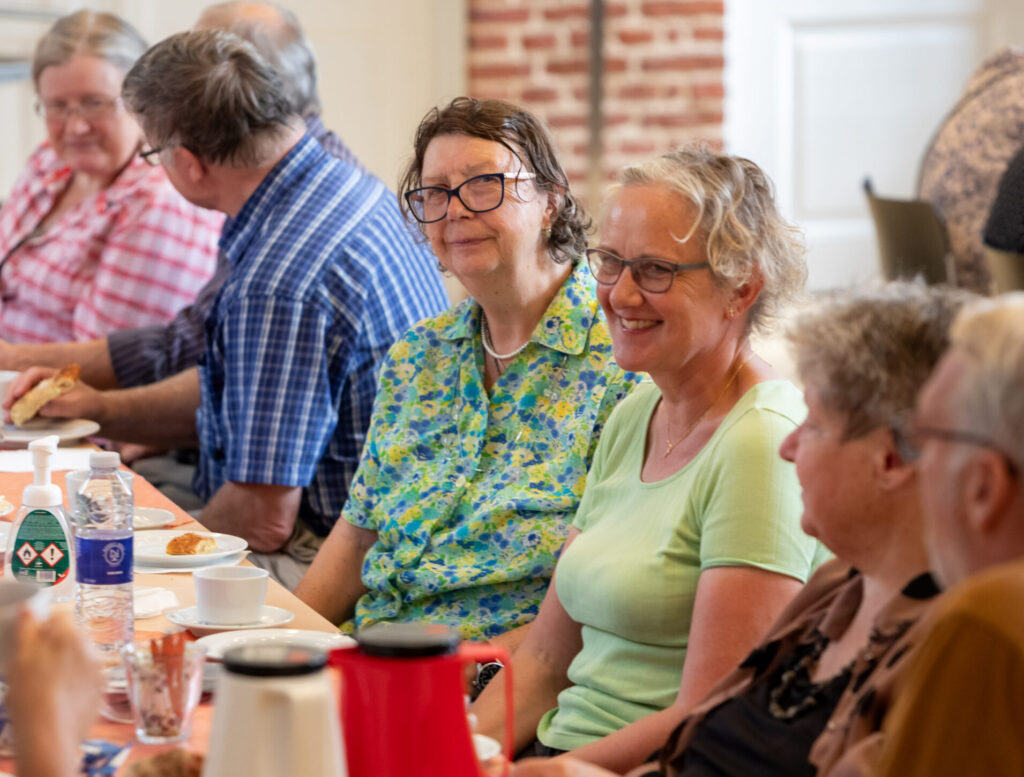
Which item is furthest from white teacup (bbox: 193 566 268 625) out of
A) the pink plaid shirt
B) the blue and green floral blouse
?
the pink plaid shirt

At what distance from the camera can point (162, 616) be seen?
1.52 meters

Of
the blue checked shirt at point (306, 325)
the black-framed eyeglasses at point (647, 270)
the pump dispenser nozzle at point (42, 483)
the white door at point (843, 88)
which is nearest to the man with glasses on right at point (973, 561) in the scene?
the black-framed eyeglasses at point (647, 270)

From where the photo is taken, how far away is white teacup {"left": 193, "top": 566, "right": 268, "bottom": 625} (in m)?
1.44

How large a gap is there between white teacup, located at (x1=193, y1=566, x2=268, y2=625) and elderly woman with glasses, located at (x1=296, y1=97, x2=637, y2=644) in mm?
489

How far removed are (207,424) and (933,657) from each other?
203 cm

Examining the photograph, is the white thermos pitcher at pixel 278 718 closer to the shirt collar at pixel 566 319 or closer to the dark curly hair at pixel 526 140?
the shirt collar at pixel 566 319

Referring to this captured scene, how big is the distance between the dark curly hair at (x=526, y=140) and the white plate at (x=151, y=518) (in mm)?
687

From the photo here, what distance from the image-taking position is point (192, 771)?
97 centimetres

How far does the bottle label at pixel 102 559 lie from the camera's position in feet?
4.39

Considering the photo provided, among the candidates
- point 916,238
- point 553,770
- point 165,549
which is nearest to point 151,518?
point 165,549

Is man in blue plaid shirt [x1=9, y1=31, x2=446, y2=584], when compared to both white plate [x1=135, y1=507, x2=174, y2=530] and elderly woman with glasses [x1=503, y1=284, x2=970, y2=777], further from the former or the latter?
elderly woman with glasses [x1=503, y1=284, x2=970, y2=777]

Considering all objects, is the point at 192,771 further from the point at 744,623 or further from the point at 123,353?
the point at 123,353

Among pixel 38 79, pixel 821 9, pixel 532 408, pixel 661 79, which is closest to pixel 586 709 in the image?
pixel 532 408

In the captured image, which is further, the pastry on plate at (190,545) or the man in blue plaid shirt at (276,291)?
the man in blue plaid shirt at (276,291)
